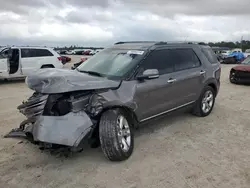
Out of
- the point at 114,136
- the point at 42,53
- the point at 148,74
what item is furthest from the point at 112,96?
the point at 42,53

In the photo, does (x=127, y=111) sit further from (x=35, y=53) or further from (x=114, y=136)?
(x=35, y=53)

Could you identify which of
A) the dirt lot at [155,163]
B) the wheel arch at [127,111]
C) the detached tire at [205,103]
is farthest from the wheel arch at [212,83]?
the wheel arch at [127,111]

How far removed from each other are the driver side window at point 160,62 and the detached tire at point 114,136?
3.71 feet

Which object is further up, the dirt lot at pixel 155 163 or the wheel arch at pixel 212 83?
the wheel arch at pixel 212 83

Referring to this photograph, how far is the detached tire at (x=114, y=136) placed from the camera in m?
3.68

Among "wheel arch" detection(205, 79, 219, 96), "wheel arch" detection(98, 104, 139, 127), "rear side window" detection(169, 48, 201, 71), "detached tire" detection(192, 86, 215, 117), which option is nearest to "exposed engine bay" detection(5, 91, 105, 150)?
"wheel arch" detection(98, 104, 139, 127)

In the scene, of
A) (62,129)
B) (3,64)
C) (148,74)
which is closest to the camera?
(62,129)

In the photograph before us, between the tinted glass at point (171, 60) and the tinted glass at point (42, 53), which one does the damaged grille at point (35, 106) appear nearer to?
the tinted glass at point (171, 60)

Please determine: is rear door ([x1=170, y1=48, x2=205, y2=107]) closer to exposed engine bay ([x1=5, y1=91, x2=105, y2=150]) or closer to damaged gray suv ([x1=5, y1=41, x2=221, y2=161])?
damaged gray suv ([x1=5, y1=41, x2=221, y2=161])

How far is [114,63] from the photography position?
4.76 metres

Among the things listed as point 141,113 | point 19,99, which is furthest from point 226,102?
point 19,99

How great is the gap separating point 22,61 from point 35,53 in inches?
31.7

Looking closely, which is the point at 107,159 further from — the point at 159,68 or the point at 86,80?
the point at 159,68

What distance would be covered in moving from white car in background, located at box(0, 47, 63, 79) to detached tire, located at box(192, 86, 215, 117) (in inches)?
343
